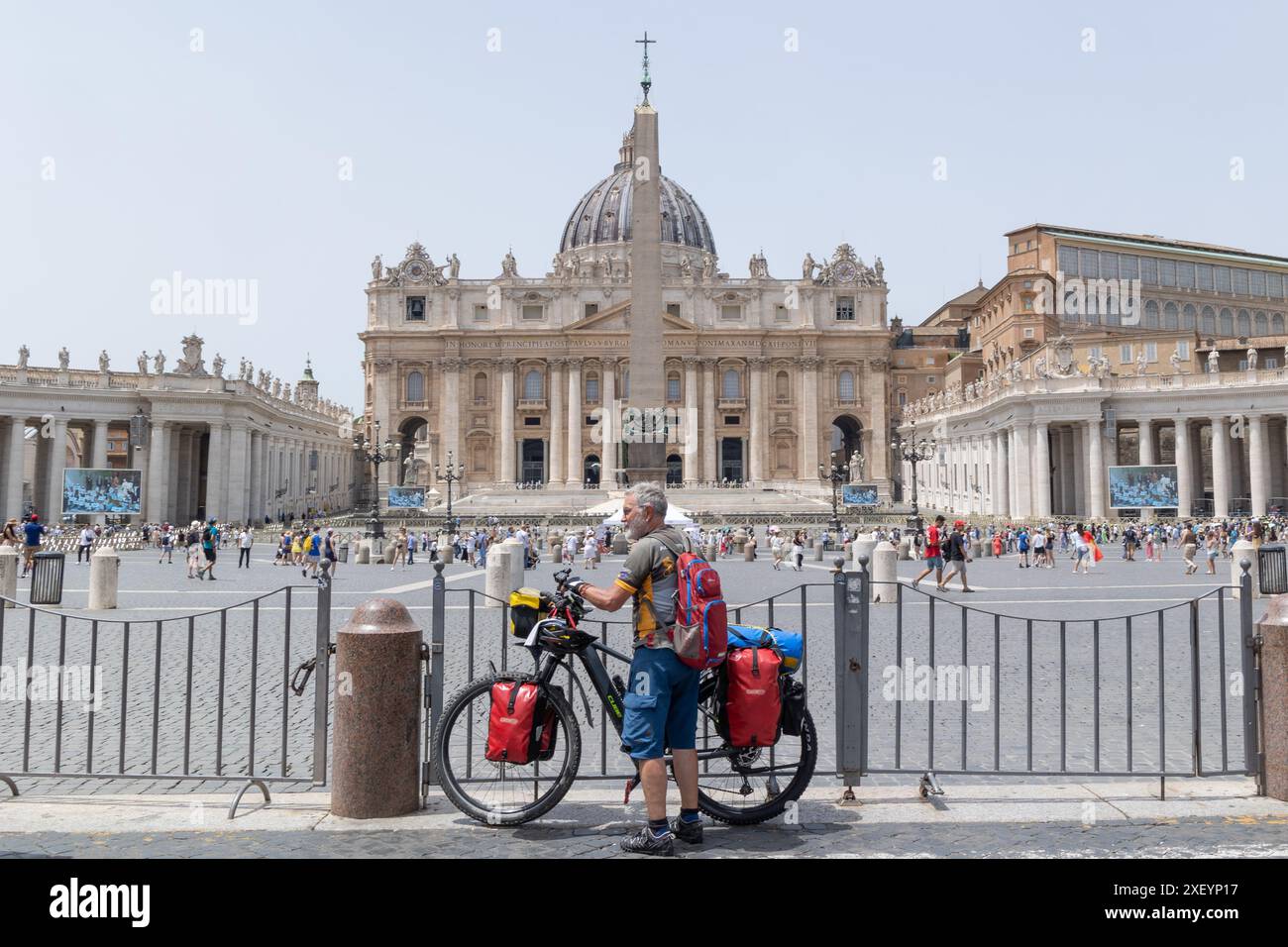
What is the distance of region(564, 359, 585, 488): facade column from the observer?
3034 inches

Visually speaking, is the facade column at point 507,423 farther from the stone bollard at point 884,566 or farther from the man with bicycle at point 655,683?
the man with bicycle at point 655,683

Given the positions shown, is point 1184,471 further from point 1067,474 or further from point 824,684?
point 824,684

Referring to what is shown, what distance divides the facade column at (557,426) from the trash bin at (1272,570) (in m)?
63.3

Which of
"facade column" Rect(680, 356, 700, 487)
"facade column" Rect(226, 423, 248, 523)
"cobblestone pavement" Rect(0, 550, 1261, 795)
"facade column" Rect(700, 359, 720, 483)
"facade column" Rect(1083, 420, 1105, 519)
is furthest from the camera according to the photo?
"facade column" Rect(700, 359, 720, 483)

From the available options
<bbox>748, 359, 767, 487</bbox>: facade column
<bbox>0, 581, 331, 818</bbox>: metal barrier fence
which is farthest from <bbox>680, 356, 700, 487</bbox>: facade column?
<bbox>0, 581, 331, 818</bbox>: metal barrier fence

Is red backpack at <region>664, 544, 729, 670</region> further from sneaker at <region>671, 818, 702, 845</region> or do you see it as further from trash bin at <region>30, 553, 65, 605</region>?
trash bin at <region>30, 553, 65, 605</region>

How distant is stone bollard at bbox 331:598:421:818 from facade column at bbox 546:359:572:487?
7271cm

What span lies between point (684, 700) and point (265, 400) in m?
55.6

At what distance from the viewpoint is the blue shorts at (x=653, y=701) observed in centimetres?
431

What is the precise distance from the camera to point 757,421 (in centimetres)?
7838

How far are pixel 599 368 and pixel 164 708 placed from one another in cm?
7114
